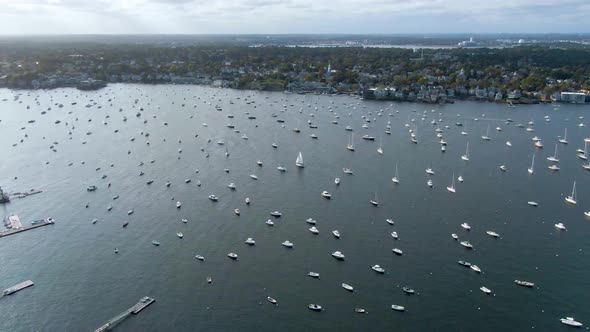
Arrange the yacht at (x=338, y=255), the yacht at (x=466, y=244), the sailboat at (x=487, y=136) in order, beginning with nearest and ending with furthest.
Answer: the yacht at (x=338, y=255) < the yacht at (x=466, y=244) < the sailboat at (x=487, y=136)

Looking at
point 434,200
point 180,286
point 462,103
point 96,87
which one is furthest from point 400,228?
point 96,87

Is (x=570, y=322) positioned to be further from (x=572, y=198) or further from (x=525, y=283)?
(x=572, y=198)

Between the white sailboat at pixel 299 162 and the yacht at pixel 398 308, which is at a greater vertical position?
the white sailboat at pixel 299 162

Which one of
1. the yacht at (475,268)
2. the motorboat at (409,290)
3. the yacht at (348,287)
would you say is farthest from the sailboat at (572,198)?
the yacht at (348,287)

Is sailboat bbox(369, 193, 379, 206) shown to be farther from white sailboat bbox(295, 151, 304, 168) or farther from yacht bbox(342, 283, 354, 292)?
yacht bbox(342, 283, 354, 292)

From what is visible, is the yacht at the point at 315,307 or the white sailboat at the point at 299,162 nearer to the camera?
the yacht at the point at 315,307

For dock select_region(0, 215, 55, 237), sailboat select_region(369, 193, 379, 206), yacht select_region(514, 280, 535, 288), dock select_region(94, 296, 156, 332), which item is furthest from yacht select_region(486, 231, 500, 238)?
dock select_region(0, 215, 55, 237)

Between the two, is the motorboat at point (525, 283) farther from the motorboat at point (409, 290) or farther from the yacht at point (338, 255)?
the yacht at point (338, 255)
